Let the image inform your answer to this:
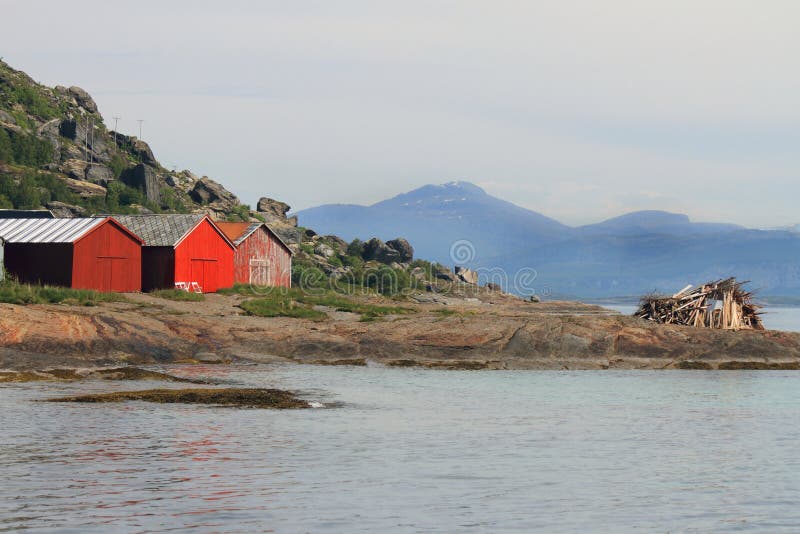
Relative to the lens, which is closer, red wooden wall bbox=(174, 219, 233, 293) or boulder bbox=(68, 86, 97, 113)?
red wooden wall bbox=(174, 219, 233, 293)

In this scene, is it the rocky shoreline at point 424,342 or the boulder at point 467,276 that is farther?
the boulder at point 467,276

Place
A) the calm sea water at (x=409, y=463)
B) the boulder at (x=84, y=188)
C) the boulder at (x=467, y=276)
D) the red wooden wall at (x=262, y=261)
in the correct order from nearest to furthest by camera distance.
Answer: the calm sea water at (x=409, y=463) → the red wooden wall at (x=262, y=261) → the boulder at (x=84, y=188) → the boulder at (x=467, y=276)

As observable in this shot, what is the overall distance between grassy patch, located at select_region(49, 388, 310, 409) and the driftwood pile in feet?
76.0

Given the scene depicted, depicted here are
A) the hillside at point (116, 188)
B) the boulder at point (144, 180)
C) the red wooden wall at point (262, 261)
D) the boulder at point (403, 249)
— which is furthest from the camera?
the boulder at point (144, 180)

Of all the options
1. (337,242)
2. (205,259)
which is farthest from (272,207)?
(205,259)

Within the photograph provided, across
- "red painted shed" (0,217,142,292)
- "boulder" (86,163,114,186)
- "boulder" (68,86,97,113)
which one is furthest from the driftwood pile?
"boulder" (68,86,97,113)

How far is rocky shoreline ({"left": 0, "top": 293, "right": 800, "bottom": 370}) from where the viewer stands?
34.9 m

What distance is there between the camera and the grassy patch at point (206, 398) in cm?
2536

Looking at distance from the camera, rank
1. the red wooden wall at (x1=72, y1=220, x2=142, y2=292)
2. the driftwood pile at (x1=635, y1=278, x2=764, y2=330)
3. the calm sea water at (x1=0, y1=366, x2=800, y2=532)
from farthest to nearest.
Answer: the red wooden wall at (x1=72, y1=220, x2=142, y2=292) → the driftwood pile at (x1=635, y1=278, x2=764, y2=330) → the calm sea water at (x1=0, y1=366, x2=800, y2=532)

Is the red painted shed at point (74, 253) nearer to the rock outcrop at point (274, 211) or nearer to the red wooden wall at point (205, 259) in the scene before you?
the red wooden wall at point (205, 259)

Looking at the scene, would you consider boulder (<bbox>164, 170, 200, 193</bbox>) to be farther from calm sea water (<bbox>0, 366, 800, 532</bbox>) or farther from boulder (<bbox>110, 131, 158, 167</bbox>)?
calm sea water (<bbox>0, 366, 800, 532</bbox>)

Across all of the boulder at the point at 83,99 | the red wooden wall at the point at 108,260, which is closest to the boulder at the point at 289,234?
the red wooden wall at the point at 108,260

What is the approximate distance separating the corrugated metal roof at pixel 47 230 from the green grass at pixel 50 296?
5.69 metres

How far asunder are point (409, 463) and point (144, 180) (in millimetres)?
93174
